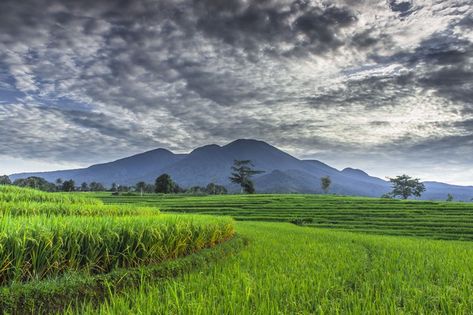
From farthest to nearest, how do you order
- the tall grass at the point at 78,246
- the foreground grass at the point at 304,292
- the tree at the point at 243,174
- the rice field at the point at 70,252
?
the tree at the point at 243,174
the tall grass at the point at 78,246
the rice field at the point at 70,252
the foreground grass at the point at 304,292

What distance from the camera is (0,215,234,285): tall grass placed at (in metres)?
5.18

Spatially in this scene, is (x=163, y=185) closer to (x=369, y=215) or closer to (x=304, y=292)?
(x=369, y=215)

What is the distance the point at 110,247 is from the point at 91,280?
0.97 metres

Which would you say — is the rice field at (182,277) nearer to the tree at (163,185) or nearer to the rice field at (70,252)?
the rice field at (70,252)

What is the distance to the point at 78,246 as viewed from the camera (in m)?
5.96

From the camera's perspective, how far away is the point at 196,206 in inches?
1758

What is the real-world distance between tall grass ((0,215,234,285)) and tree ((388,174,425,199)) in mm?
121235

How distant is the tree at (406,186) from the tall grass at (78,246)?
4773 inches

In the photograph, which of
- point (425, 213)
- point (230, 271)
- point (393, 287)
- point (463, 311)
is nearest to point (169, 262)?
point (230, 271)

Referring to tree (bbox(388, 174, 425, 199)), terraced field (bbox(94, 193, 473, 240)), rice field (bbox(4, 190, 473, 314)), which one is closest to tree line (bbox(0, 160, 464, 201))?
tree (bbox(388, 174, 425, 199))

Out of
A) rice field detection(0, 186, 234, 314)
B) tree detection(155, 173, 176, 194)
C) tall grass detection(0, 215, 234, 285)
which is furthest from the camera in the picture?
tree detection(155, 173, 176, 194)

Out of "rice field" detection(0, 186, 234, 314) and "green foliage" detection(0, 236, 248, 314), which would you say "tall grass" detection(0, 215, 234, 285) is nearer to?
"rice field" detection(0, 186, 234, 314)

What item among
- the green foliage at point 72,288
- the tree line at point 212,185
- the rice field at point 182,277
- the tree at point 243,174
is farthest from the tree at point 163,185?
the green foliage at point 72,288

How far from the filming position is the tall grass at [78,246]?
204 inches
